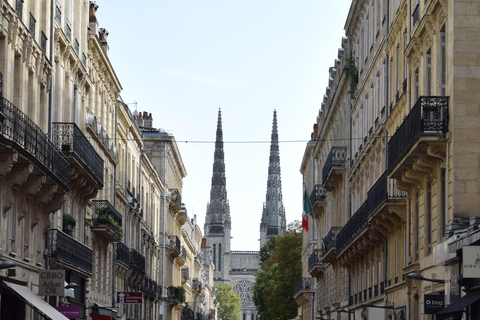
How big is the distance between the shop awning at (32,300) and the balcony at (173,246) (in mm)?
50600

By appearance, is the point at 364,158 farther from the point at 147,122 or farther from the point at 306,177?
the point at 306,177

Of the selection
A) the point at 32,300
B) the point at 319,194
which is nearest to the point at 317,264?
the point at 319,194

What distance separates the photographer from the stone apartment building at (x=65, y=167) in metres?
26.6

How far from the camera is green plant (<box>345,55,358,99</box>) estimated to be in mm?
48156

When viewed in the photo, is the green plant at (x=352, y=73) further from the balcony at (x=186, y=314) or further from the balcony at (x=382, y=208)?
the balcony at (x=186, y=314)

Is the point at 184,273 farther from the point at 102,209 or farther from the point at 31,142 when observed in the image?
the point at 31,142

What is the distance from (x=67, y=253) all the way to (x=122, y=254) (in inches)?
676

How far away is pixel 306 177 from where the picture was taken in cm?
8656

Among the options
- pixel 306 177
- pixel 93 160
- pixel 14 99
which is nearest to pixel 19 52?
pixel 14 99

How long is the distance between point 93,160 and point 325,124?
2919 cm

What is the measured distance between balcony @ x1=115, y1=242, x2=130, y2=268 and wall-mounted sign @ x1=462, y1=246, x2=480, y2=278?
31659 mm

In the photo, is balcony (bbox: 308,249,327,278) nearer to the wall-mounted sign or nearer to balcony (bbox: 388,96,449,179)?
balcony (bbox: 388,96,449,179)

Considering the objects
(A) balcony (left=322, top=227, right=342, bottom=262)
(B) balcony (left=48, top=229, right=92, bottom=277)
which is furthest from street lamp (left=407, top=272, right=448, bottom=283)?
(A) balcony (left=322, top=227, right=342, bottom=262)

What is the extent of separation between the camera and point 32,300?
2689cm
